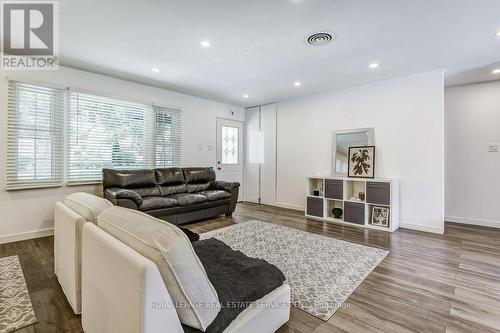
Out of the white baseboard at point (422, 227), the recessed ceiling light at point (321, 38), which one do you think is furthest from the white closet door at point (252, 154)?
the recessed ceiling light at point (321, 38)

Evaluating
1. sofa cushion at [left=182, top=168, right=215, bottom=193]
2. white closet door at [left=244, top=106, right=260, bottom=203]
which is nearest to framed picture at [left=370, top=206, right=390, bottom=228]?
white closet door at [left=244, top=106, right=260, bottom=203]

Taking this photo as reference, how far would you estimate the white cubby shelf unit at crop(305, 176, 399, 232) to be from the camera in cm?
401

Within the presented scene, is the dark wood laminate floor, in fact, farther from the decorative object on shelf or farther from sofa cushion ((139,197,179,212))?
sofa cushion ((139,197,179,212))

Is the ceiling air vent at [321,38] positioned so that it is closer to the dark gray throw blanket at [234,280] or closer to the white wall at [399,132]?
the white wall at [399,132]

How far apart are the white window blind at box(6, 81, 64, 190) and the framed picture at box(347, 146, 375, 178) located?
5.05 meters

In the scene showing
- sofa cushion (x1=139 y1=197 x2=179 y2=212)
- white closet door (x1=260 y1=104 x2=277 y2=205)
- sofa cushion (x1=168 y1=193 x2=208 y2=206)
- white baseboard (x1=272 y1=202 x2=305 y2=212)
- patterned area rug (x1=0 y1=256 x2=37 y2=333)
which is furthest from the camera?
white closet door (x1=260 y1=104 x2=277 y2=205)

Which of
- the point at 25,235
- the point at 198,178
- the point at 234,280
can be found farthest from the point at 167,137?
the point at 234,280

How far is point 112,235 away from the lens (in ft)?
4.31

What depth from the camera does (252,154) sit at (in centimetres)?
660

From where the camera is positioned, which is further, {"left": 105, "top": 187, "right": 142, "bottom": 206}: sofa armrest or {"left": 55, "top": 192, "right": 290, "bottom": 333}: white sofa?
{"left": 105, "top": 187, "right": 142, "bottom": 206}: sofa armrest

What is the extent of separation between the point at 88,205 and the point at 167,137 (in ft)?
11.2

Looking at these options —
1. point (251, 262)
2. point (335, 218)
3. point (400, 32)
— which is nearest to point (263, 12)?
point (400, 32)

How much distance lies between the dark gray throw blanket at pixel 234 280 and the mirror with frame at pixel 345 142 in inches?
141

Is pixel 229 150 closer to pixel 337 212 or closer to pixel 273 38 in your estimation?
pixel 337 212
